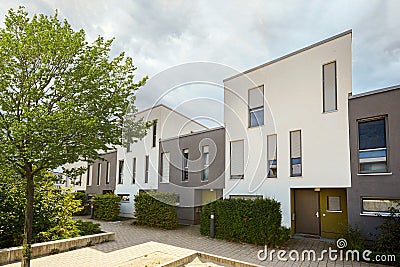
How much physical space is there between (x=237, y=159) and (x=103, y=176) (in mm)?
12768

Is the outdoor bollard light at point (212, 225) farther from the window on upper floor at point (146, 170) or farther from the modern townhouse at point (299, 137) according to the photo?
the window on upper floor at point (146, 170)

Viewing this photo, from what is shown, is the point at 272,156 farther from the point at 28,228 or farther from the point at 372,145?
the point at 28,228

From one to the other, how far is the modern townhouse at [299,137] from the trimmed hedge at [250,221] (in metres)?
1.67

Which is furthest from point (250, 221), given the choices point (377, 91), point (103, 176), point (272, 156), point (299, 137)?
point (103, 176)

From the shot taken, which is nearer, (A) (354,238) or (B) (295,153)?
(A) (354,238)

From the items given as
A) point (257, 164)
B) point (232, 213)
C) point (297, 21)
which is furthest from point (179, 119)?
point (297, 21)

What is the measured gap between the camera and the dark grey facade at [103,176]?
20720mm

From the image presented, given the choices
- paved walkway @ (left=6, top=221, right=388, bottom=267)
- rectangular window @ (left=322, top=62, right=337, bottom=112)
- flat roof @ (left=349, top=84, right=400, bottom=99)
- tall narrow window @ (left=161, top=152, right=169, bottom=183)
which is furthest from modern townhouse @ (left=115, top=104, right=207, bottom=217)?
flat roof @ (left=349, top=84, right=400, bottom=99)

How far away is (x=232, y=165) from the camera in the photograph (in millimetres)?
13008

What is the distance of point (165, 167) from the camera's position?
1698 centimetres

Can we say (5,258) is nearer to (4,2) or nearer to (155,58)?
(4,2)

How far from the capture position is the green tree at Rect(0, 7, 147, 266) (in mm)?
5215

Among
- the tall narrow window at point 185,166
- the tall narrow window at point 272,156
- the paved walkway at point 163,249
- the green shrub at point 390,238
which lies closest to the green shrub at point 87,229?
the paved walkway at point 163,249

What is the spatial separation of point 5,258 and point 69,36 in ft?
18.2
